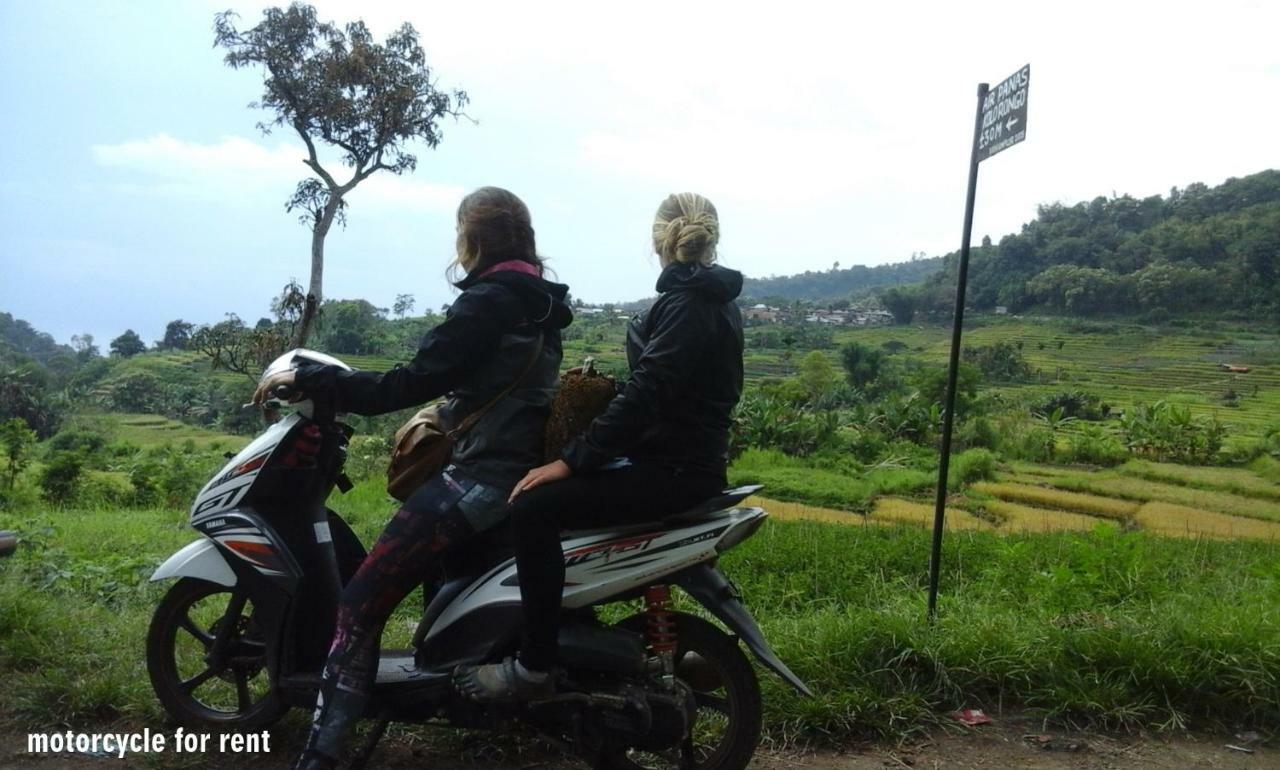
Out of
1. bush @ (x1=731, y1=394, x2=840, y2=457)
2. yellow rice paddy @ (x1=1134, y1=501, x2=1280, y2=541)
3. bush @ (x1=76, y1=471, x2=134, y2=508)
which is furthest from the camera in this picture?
bush @ (x1=76, y1=471, x2=134, y2=508)

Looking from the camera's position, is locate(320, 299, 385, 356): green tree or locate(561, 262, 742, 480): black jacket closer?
locate(561, 262, 742, 480): black jacket

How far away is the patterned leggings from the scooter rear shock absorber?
1.84 ft

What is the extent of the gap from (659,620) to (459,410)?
2.80 ft

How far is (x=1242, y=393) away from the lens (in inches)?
283

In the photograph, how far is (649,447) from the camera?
2719 mm

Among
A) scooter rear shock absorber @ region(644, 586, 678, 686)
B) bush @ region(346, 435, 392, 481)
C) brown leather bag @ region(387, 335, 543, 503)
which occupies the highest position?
brown leather bag @ region(387, 335, 543, 503)

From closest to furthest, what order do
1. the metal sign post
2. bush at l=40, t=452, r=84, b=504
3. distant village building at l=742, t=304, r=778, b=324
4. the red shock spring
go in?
the red shock spring → the metal sign post → distant village building at l=742, t=304, r=778, b=324 → bush at l=40, t=452, r=84, b=504

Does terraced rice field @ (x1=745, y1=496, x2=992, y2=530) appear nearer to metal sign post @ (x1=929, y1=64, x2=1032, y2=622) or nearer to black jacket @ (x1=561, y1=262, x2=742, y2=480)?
metal sign post @ (x1=929, y1=64, x2=1032, y2=622)

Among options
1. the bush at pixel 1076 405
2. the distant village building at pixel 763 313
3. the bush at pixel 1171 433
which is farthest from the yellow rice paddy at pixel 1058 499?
the distant village building at pixel 763 313

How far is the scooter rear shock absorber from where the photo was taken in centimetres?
278

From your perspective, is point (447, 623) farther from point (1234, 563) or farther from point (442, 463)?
point (1234, 563)

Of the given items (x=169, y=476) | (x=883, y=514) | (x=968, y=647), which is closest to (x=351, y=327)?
(x=169, y=476)

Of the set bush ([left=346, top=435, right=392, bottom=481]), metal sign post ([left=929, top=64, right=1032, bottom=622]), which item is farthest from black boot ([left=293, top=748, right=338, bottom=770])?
bush ([left=346, top=435, right=392, bottom=481])

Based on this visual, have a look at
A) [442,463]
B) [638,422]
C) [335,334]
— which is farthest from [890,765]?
[335,334]
